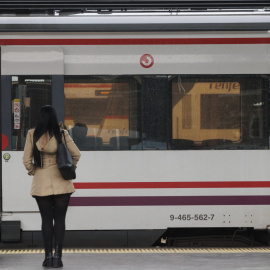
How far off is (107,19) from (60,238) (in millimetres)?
2995

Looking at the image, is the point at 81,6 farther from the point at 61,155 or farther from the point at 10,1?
the point at 61,155

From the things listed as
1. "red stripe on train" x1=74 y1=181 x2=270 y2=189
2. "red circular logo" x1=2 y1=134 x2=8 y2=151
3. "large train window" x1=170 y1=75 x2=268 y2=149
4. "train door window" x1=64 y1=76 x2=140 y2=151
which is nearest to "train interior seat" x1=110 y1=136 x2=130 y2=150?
"train door window" x1=64 y1=76 x2=140 y2=151

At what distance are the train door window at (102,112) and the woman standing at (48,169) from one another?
1.57 metres

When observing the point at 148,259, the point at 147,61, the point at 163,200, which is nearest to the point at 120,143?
the point at 163,200

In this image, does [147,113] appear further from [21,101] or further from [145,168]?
[21,101]

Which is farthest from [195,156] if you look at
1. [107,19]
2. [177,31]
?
[107,19]

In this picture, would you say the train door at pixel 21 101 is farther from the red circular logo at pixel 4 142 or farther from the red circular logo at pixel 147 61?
the red circular logo at pixel 147 61

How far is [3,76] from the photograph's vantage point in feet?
24.8

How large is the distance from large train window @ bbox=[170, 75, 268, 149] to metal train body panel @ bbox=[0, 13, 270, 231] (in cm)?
13

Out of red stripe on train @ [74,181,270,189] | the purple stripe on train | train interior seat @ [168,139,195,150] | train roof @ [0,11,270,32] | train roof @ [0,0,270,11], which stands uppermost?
train roof @ [0,0,270,11]

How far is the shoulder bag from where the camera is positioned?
227 inches

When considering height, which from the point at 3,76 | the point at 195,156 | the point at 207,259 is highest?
the point at 3,76

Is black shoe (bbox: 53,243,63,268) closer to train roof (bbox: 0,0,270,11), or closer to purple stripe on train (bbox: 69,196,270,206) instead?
purple stripe on train (bbox: 69,196,270,206)

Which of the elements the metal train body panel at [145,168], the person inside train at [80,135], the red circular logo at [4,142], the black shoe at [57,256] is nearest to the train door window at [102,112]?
the person inside train at [80,135]
